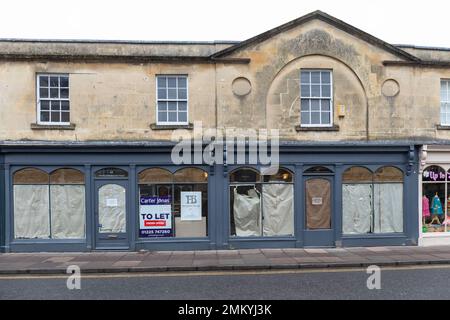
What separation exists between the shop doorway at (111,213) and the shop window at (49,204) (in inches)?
20.3

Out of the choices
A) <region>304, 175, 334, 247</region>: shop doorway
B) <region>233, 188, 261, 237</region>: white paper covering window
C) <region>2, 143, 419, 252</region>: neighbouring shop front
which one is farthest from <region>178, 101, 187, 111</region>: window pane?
<region>304, 175, 334, 247</region>: shop doorway

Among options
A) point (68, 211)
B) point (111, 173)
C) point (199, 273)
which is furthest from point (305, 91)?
point (68, 211)

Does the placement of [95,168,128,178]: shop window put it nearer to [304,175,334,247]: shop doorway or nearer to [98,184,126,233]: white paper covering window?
[98,184,126,233]: white paper covering window

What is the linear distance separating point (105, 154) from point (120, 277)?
430 centimetres

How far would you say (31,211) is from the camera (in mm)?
11398

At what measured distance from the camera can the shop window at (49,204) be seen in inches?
447

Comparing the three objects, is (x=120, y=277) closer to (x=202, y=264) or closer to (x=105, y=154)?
(x=202, y=264)

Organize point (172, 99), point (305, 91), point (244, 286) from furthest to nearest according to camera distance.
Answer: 1. point (305, 91)
2. point (172, 99)
3. point (244, 286)

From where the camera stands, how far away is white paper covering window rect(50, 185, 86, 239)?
11414mm

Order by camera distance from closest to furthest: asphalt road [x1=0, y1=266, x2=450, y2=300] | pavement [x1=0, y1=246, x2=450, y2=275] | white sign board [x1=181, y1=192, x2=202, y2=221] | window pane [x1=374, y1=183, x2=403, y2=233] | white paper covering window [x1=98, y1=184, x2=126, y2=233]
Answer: asphalt road [x1=0, y1=266, x2=450, y2=300]
pavement [x1=0, y1=246, x2=450, y2=275]
white paper covering window [x1=98, y1=184, x2=126, y2=233]
white sign board [x1=181, y1=192, x2=202, y2=221]
window pane [x1=374, y1=183, x2=403, y2=233]

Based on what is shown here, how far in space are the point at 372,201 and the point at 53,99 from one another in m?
11.1

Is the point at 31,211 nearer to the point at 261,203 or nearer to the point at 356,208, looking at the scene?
the point at 261,203

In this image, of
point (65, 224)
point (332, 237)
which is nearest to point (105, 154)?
point (65, 224)

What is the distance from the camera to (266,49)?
1174 centimetres
